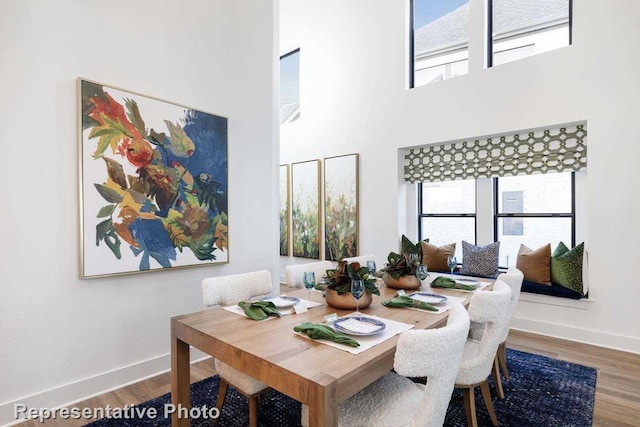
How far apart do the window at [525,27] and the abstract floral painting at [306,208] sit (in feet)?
9.16

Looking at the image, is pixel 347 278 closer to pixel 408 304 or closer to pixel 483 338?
pixel 408 304

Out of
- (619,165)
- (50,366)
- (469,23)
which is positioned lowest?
(50,366)

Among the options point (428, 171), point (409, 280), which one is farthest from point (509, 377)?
point (428, 171)

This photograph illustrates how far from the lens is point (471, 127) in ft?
12.8

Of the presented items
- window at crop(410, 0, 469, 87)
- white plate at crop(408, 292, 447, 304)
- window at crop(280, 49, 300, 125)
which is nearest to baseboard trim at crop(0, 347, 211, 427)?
white plate at crop(408, 292, 447, 304)

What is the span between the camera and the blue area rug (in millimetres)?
1990

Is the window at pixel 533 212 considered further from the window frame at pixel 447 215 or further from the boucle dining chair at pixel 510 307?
the boucle dining chair at pixel 510 307

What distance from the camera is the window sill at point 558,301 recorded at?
3.27 metres

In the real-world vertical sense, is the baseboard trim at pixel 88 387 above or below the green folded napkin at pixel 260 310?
below

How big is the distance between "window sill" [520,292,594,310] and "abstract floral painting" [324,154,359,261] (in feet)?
7.09

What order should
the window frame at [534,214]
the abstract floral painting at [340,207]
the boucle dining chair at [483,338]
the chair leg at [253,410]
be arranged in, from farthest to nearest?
1. the abstract floral painting at [340,207]
2. the window frame at [534,214]
3. the chair leg at [253,410]
4. the boucle dining chair at [483,338]

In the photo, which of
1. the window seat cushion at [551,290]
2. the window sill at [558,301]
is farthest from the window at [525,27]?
the window sill at [558,301]

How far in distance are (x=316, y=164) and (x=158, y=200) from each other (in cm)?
310

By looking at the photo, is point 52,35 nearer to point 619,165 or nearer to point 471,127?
point 471,127
